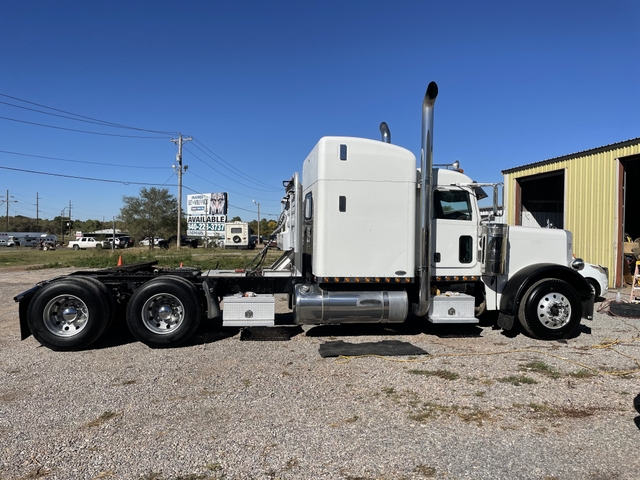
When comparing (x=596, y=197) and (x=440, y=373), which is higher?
(x=596, y=197)

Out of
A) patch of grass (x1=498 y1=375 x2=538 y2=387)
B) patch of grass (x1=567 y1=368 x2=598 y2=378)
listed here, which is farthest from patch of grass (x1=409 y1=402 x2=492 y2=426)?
patch of grass (x1=567 y1=368 x2=598 y2=378)

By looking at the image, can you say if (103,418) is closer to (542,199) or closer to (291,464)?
(291,464)

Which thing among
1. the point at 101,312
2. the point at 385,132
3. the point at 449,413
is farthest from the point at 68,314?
the point at 385,132

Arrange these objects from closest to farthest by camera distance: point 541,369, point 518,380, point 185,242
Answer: point 518,380 < point 541,369 < point 185,242

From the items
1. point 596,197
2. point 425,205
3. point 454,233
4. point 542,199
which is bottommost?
point 454,233

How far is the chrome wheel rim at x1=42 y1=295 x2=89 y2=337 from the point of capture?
6758mm

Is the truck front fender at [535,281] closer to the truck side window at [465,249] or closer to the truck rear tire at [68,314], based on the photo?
the truck side window at [465,249]

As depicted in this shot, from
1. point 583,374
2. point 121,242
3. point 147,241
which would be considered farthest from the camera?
point 147,241

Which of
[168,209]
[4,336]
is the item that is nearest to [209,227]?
[168,209]

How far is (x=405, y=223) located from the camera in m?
7.30

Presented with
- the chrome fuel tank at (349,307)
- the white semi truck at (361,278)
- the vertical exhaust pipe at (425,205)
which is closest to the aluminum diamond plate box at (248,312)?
the white semi truck at (361,278)

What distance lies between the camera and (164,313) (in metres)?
7.04

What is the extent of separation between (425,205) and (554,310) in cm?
269

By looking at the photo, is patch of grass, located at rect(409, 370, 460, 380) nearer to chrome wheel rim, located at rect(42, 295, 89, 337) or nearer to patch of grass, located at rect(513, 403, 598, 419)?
patch of grass, located at rect(513, 403, 598, 419)
